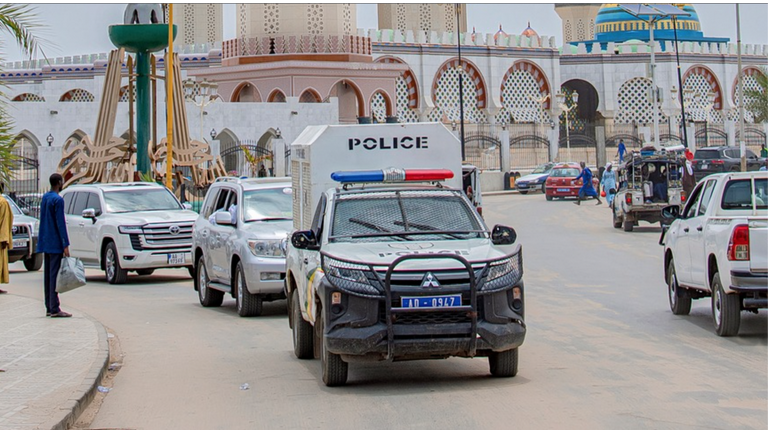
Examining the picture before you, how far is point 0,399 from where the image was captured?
7957 millimetres

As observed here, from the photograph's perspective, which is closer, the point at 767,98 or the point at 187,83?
the point at 187,83

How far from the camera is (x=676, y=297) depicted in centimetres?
1257

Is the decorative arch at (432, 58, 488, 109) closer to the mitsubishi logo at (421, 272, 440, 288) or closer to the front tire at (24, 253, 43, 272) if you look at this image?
the front tire at (24, 253, 43, 272)

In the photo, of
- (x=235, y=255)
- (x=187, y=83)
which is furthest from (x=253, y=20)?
(x=235, y=255)

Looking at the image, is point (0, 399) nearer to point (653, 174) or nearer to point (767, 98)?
point (653, 174)

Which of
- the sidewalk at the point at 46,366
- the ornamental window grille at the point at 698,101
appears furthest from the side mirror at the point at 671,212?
the ornamental window grille at the point at 698,101

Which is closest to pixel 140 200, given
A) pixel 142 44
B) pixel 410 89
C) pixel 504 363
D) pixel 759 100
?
pixel 504 363

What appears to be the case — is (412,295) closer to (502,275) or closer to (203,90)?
(502,275)

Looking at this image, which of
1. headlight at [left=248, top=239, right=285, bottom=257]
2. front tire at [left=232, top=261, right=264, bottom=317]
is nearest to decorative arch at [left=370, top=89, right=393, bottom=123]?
front tire at [left=232, top=261, right=264, bottom=317]

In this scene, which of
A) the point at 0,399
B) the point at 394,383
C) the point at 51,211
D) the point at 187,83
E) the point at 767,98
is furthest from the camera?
the point at 767,98


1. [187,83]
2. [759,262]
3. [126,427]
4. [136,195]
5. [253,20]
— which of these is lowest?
[126,427]

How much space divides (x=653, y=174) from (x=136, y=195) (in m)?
13.1

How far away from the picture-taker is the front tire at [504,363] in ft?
28.3

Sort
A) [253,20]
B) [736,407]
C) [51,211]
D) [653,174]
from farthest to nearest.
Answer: [253,20] < [653,174] < [51,211] < [736,407]
